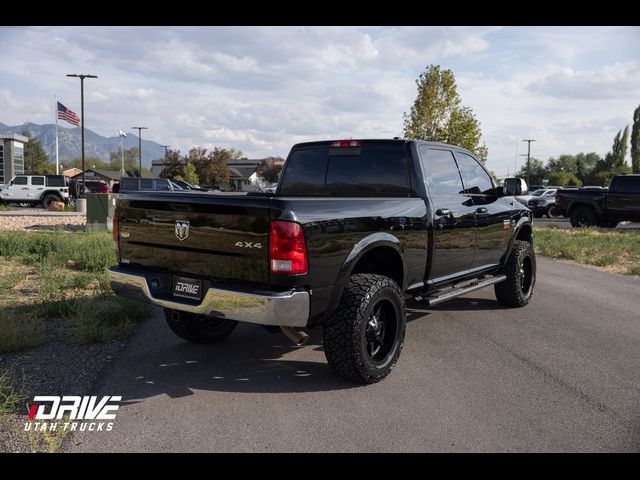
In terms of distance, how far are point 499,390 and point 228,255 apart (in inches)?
90.3

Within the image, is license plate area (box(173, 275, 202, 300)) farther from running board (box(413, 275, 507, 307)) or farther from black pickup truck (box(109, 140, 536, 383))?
running board (box(413, 275, 507, 307))

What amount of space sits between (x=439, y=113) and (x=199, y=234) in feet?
82.4

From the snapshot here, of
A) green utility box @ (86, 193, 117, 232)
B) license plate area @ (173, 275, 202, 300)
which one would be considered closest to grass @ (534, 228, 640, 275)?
license plate area @ (173, 275, 202, 300)

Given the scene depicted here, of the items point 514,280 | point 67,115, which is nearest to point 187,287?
point 514,280

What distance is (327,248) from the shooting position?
4016 millimetres

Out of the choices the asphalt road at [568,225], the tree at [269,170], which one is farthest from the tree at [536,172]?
the asphalt road at [568,225]

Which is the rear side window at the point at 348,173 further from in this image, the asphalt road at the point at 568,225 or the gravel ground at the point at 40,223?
the asphalt road at the point at 568,225

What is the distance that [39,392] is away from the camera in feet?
13.3

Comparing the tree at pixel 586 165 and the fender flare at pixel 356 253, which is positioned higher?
the tree at pixel 586 165

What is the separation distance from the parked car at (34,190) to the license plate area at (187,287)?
27434mm

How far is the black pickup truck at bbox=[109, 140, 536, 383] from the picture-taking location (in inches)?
150

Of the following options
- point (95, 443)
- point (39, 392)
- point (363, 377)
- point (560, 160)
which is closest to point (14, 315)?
point (39, 392)

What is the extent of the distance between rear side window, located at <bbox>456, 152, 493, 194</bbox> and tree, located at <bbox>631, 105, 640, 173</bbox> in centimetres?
7537

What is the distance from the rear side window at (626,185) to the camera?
19281 millimetres
